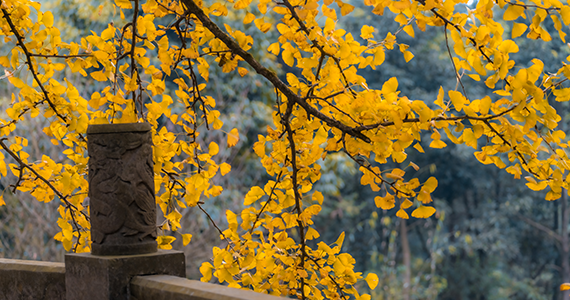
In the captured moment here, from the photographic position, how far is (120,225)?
135cm

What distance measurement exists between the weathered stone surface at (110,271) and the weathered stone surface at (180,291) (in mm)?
29

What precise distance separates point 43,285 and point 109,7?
16.0ft

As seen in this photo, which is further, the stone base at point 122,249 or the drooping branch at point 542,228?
the drooping branch at point 542,228

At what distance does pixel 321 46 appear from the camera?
147 cm

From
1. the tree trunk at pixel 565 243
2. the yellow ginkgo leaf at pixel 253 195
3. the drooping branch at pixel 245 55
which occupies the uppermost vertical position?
the drooping branch at pixel 245 55

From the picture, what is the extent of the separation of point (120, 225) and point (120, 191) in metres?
0.08

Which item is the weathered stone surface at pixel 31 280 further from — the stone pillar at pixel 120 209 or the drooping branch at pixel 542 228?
the drooping branch at pixel 542 228

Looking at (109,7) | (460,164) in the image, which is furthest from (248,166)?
(460,164)

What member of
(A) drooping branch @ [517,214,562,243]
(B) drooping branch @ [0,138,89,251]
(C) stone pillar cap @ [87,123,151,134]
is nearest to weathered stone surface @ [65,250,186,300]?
(C) stone pillar cap @ [87,123,151,134]

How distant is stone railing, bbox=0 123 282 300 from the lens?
4.27 ft

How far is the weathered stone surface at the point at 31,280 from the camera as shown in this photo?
150 centimetres

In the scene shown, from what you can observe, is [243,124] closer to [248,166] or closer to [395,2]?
[248,166]

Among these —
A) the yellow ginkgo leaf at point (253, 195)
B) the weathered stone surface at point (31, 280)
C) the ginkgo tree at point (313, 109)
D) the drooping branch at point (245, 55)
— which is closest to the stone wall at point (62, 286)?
the weathered stone surface at point (31, 280)

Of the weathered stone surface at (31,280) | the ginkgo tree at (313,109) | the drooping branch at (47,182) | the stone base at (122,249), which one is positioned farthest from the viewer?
the drooping branch at (47,182)
